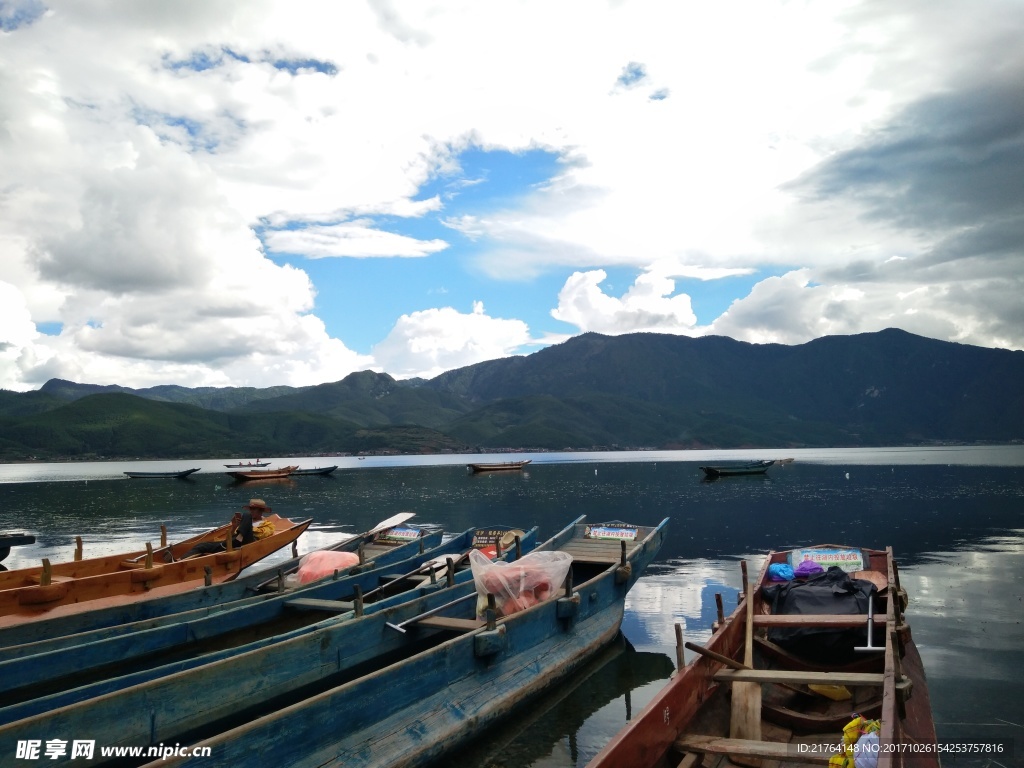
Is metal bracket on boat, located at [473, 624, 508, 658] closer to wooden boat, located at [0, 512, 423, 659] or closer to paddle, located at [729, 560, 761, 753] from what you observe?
paddle, located at [729, 560, 761, 753]

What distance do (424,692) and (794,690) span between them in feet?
18.7

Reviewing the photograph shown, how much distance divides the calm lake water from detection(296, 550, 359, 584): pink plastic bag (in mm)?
6468

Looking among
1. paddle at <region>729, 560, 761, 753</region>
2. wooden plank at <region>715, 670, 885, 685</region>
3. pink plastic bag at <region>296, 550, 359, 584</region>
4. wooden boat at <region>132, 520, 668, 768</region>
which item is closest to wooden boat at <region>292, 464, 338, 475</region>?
pink plastic bag at <region>296, 550, 359, 584</region>

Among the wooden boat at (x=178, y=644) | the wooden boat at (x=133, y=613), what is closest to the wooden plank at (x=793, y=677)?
the wooden boat at (x=178, y=644)

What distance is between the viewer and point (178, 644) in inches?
411

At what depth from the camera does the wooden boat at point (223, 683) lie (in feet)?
21.6

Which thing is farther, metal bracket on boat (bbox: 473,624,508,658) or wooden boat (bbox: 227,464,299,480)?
wooden boat (bbox: 227,464,299,480)

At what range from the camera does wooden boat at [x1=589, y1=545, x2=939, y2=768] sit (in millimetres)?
7168

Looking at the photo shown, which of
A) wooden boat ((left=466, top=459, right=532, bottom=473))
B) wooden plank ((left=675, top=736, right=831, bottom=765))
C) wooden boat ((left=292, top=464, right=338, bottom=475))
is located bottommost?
wooden boat ((left=292, top=464, right=338, bottom=475))

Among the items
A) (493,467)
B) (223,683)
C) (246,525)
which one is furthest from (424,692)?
(493,467)

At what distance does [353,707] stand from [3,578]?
1206 centimetres

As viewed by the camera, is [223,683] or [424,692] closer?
[223,683]

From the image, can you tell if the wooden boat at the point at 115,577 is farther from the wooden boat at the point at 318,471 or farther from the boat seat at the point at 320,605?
the wooden boat at the point at 318,471

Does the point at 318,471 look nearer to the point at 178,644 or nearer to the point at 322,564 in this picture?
the point at 322,564
